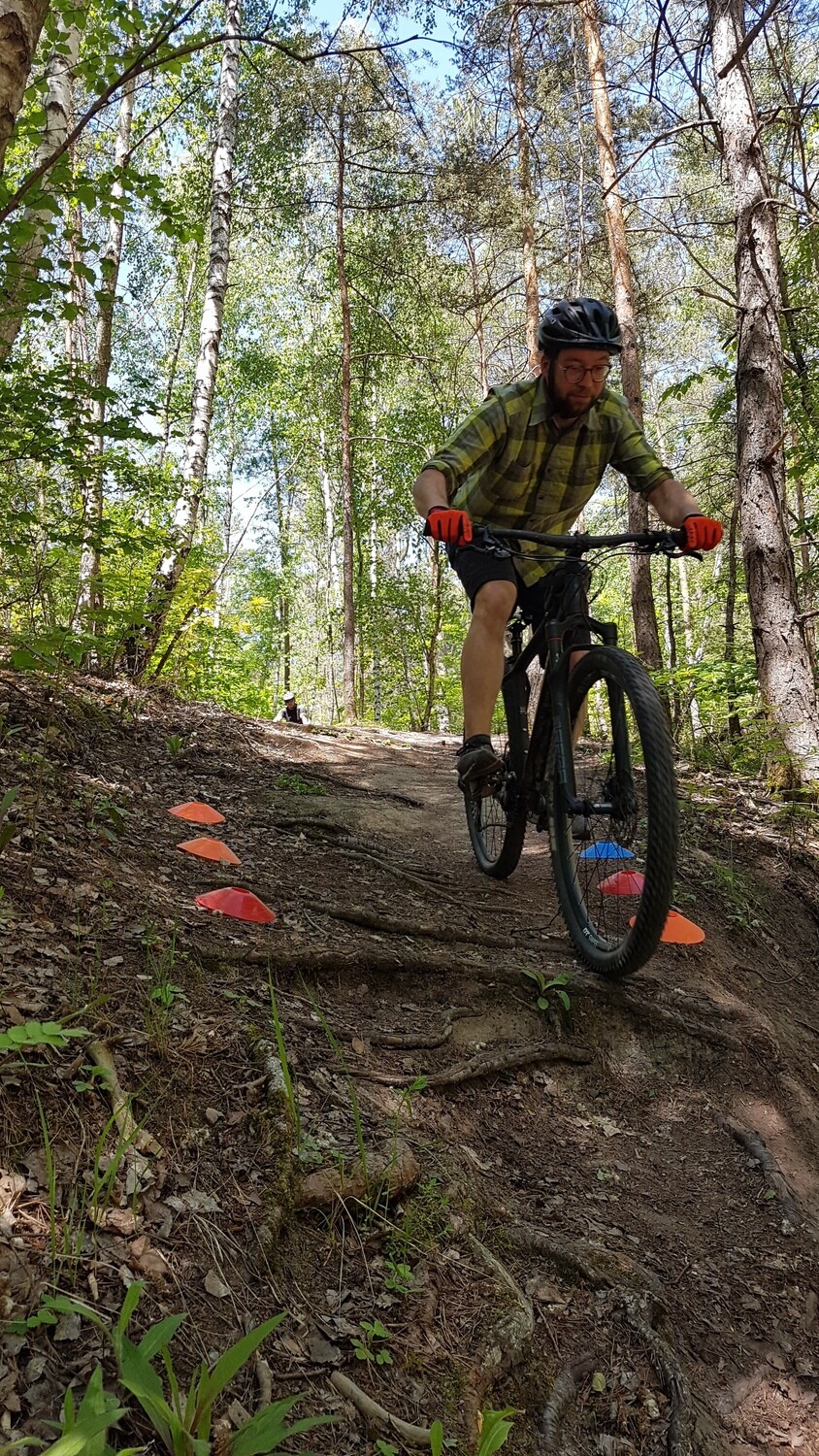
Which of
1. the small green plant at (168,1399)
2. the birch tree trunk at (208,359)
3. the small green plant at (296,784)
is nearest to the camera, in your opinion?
the small green plant at (168,1399)

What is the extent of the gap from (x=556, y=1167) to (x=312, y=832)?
7.52ft

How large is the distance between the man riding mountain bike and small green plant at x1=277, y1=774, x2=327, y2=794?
1702 mm

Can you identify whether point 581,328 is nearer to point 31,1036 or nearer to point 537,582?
point 537,582

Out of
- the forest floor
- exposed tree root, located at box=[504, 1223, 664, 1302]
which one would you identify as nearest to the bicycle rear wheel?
the forest floor

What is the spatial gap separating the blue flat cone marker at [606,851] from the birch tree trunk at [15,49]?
10.1 ft

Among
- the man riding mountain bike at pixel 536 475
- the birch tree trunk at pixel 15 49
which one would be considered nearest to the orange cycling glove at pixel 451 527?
the man riding mountain bike at pixel 536 475

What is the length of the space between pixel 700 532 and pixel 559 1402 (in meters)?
2.62

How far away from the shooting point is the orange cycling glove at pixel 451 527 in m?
2.87

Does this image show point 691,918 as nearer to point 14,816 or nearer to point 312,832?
point 312,832

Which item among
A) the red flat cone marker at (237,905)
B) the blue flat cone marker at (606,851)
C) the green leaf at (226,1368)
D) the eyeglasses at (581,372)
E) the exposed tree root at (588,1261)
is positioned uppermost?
the eyeglasses at (581,372)

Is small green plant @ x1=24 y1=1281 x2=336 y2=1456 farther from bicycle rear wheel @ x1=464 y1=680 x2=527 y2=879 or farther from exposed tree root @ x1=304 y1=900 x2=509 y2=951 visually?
bicycle rear wheel @ x1=464 y1=680 x2=527 y2=879

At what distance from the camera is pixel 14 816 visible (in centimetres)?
278

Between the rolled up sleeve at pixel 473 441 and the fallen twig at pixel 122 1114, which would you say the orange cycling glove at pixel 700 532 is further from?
the fallen twig at pixel 122 1114

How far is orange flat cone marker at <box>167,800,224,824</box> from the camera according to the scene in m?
3.91
